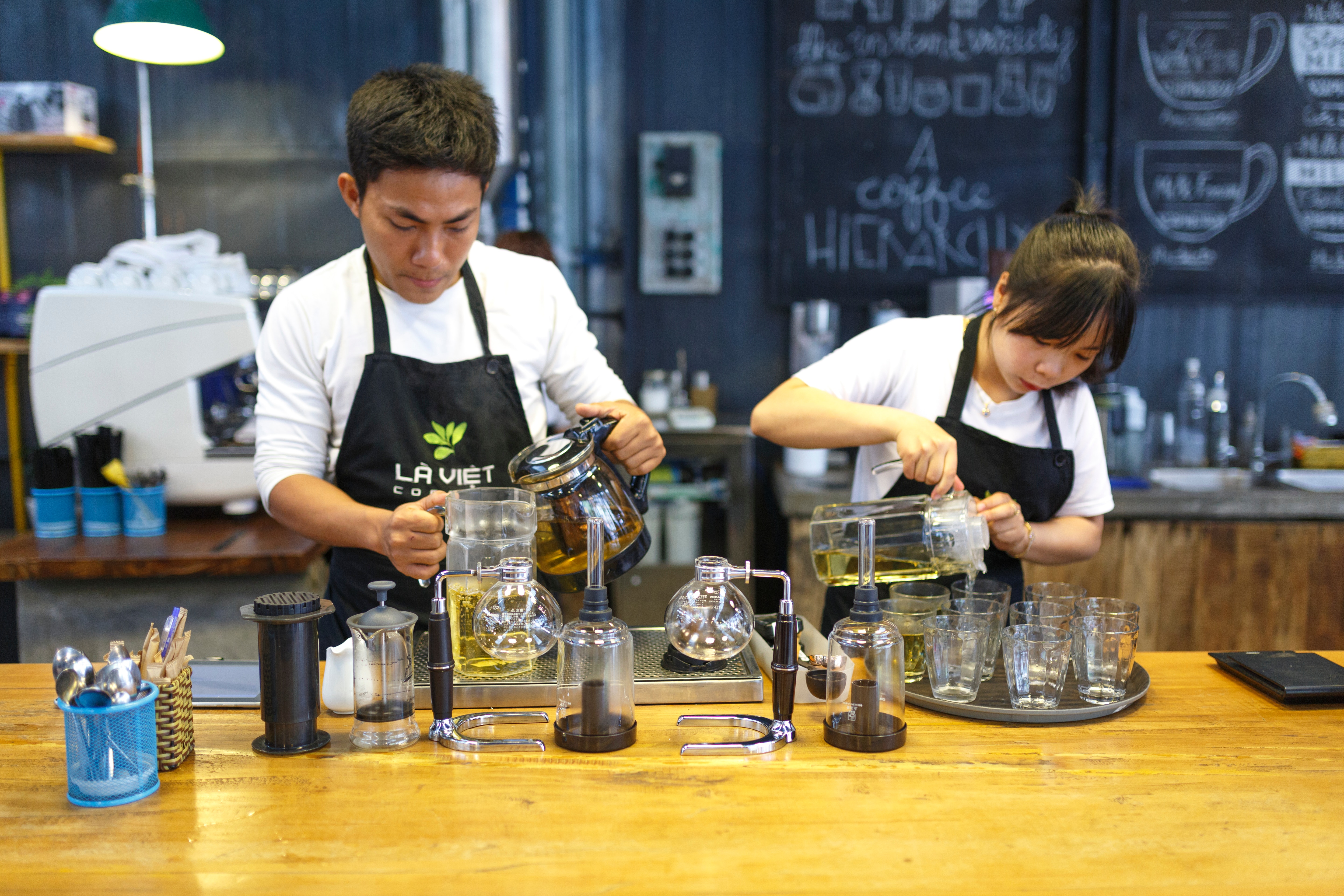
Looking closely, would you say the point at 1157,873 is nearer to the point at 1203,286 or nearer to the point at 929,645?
the point at 929,645

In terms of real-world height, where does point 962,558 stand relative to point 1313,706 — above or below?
above

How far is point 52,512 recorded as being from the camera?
2.88m

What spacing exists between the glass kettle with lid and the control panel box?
2.65 m

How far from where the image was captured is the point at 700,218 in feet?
13.4

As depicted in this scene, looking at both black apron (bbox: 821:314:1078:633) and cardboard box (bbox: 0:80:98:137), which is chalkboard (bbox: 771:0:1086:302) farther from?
cardboard box (bbox: 0:80:98:137)

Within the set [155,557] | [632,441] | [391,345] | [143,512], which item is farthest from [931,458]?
[143,512]

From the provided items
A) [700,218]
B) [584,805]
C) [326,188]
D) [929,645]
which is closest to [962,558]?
[929,645]

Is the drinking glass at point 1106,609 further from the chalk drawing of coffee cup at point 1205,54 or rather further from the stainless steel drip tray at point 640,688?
the chalk drawing of coffee cup at point 1205,54

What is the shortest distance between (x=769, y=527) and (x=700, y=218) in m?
1.32

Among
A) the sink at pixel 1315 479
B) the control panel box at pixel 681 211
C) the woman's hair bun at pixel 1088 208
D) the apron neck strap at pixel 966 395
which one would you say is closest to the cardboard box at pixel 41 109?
the control panel box at pixel 681 211

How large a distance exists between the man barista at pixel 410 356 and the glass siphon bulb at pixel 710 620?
0.36 meters

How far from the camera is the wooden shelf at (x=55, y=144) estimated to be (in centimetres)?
380

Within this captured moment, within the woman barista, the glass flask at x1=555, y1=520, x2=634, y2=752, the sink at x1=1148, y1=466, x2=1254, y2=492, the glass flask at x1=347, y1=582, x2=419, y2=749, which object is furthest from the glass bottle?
the glass flask at x1=347, y1=582, x2=419, y2=749

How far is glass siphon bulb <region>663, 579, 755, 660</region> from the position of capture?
1.34 metres
